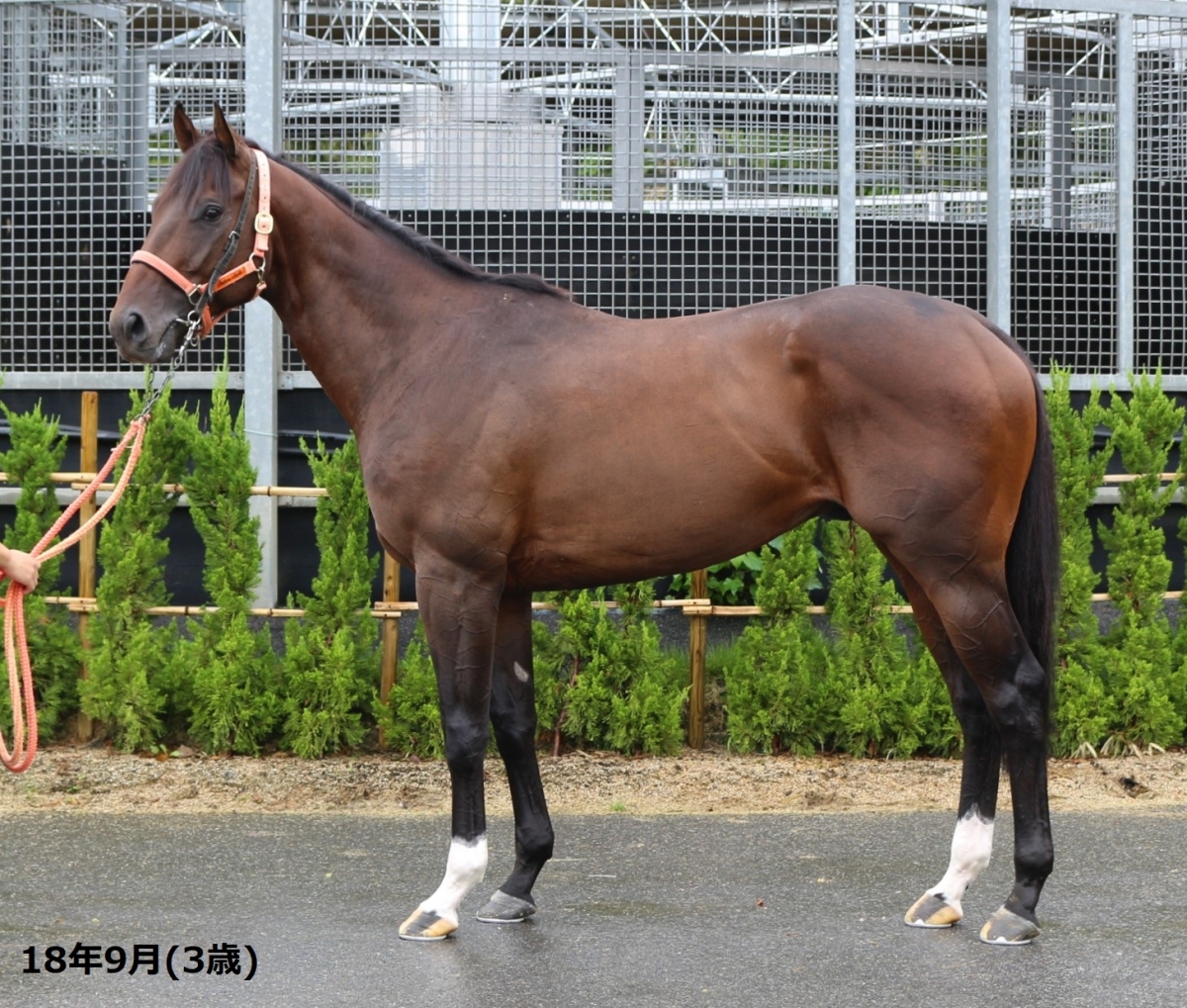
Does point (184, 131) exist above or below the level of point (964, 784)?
above

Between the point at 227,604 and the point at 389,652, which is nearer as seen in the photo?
the point at 227,604

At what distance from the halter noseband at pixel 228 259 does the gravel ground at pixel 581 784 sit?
101 inches

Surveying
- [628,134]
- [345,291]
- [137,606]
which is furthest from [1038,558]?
[137,606]

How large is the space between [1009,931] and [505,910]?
158 centimetres

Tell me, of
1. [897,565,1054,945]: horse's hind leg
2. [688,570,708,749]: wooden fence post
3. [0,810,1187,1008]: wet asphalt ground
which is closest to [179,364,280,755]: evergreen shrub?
[0,810,1187,1008]: wet asphalt ground

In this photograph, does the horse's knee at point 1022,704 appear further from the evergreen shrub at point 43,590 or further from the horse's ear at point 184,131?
the evergreen shrub at point 43,590

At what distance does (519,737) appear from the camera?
4809 mm

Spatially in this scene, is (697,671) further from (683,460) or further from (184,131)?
(184,131)

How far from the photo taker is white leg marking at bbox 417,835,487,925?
4438mm

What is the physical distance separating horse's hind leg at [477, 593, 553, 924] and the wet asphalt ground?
0.61 ft

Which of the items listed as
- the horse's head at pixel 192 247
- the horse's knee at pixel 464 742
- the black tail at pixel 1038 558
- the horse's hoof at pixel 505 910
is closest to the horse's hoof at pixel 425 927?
the horse's hoof at pixel 505 910

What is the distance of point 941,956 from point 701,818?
1.95 meters

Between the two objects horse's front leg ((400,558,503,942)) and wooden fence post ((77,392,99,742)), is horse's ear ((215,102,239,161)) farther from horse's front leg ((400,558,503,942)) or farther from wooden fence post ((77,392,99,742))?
wooden fence post ((77,392,99,742))

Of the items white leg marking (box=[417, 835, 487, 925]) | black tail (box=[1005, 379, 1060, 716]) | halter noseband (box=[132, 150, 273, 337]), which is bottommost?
white leg marking (box=[417, 835, 487, 925])
